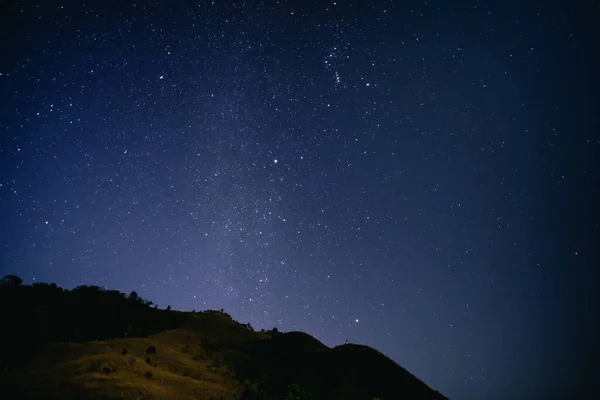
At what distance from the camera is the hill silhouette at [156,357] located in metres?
15.0

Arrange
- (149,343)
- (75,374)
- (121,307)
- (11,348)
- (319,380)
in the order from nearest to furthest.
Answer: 1. (75,374)
2. (11,348)
3. (149,343)
4. (319,380)
5. (121,307)

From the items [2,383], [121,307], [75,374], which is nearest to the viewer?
[2,383]

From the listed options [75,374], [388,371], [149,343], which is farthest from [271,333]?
[75,374]

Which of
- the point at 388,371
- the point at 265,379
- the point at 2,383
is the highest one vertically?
the point at 388,371

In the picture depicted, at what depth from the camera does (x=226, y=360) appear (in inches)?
915

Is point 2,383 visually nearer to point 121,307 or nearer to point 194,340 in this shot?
point 194,340

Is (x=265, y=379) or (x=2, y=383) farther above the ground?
(x=265, y=379)

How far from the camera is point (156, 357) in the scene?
64.4 ft

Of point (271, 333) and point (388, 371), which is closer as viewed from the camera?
point (388, 371)

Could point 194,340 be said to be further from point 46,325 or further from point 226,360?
point 46,325

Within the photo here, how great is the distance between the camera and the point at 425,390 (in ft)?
81.0

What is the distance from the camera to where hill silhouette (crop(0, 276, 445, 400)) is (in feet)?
49.4

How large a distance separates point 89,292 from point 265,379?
57.2ft

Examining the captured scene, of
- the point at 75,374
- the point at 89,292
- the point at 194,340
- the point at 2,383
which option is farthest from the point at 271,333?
the point at 2,383
